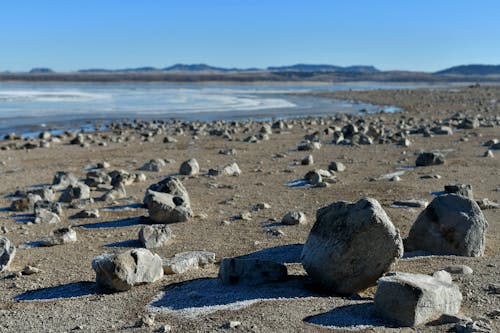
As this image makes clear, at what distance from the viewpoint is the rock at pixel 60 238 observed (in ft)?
25.6

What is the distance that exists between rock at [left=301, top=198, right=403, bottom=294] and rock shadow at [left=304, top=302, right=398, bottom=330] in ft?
1.18

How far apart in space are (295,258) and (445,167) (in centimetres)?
729

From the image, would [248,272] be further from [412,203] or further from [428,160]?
[428,160]

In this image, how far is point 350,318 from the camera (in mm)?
5082

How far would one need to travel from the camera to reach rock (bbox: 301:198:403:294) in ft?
18.3

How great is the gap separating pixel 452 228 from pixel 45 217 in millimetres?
5833

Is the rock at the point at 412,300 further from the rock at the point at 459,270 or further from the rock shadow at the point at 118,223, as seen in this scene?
the rock shadow at the point at 118,223

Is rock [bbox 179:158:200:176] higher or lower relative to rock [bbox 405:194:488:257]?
lower

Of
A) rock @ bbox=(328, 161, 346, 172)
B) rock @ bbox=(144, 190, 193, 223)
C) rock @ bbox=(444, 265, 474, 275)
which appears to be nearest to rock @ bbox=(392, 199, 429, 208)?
rock @ bbox=(444, 265, 474, 275)

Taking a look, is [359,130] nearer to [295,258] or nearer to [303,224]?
[303,224]

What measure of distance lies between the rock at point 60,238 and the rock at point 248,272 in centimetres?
282

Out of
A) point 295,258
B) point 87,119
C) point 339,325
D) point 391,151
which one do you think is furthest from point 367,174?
point 87,119

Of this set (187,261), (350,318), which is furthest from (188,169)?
(350,318)

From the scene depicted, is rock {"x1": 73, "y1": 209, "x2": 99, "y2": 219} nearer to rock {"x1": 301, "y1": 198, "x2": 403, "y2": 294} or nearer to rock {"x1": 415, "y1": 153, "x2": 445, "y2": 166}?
rock {"x1": 301, "y1": 198, "x2": 403, "y2": 294}
